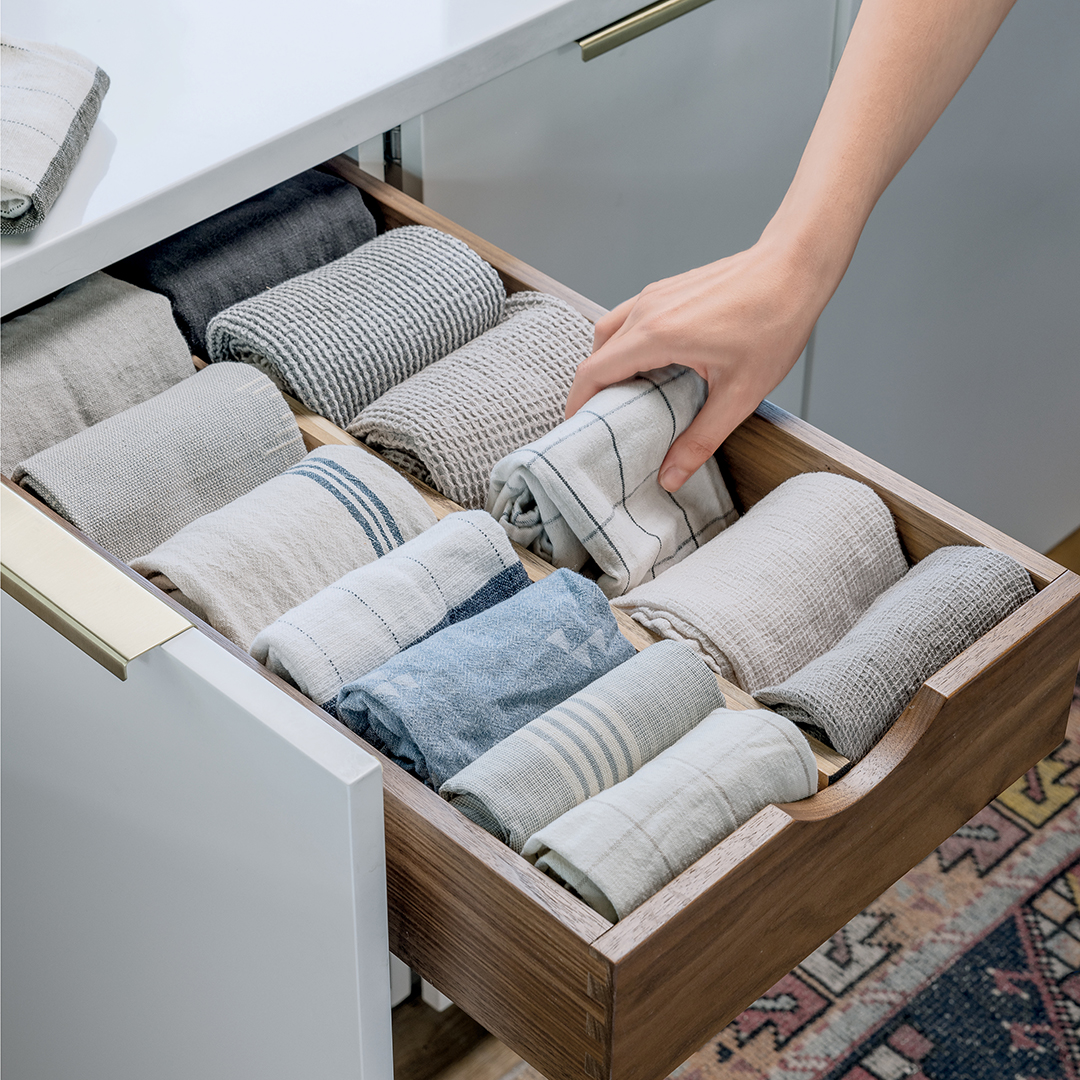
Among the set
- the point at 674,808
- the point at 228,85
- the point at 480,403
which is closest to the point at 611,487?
the point at 480,403

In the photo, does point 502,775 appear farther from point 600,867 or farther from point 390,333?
point 390,333

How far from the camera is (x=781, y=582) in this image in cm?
69

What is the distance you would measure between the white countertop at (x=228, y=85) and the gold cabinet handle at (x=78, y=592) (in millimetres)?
176

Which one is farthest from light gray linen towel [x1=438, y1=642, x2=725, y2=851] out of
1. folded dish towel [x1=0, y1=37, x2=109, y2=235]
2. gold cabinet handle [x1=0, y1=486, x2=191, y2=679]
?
folded dish towel [x1=0, y1=37, x2=109, y2=235]

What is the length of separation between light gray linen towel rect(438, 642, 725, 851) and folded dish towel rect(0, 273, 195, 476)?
316 millimetres

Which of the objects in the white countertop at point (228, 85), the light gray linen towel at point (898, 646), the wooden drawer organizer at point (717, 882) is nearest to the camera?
the wooden drawer organizer at point (717, 882)

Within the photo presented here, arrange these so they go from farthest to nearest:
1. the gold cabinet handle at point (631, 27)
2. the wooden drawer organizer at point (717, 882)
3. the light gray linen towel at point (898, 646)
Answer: the gold cabinet handle at point (631, 27)
the light gray linen towel at point (898, 646)
the wooden drawer organizer at point (717, 882)

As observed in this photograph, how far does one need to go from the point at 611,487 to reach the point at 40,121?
361mm

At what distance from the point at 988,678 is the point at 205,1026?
0.38m

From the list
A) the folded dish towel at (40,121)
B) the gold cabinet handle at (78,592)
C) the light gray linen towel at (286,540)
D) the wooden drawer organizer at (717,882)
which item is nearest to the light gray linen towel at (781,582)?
the wooden drawer organizer at (717,882)

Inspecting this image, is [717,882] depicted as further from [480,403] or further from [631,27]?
[631,27]

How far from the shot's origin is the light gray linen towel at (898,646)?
63 centimetres

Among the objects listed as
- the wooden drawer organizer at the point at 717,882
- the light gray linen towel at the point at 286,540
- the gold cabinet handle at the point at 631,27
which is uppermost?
the gold cabinet handle at the point at 631,27

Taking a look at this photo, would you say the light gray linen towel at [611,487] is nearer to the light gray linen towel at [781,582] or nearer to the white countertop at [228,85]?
the light gray linen towel at [781,582]
